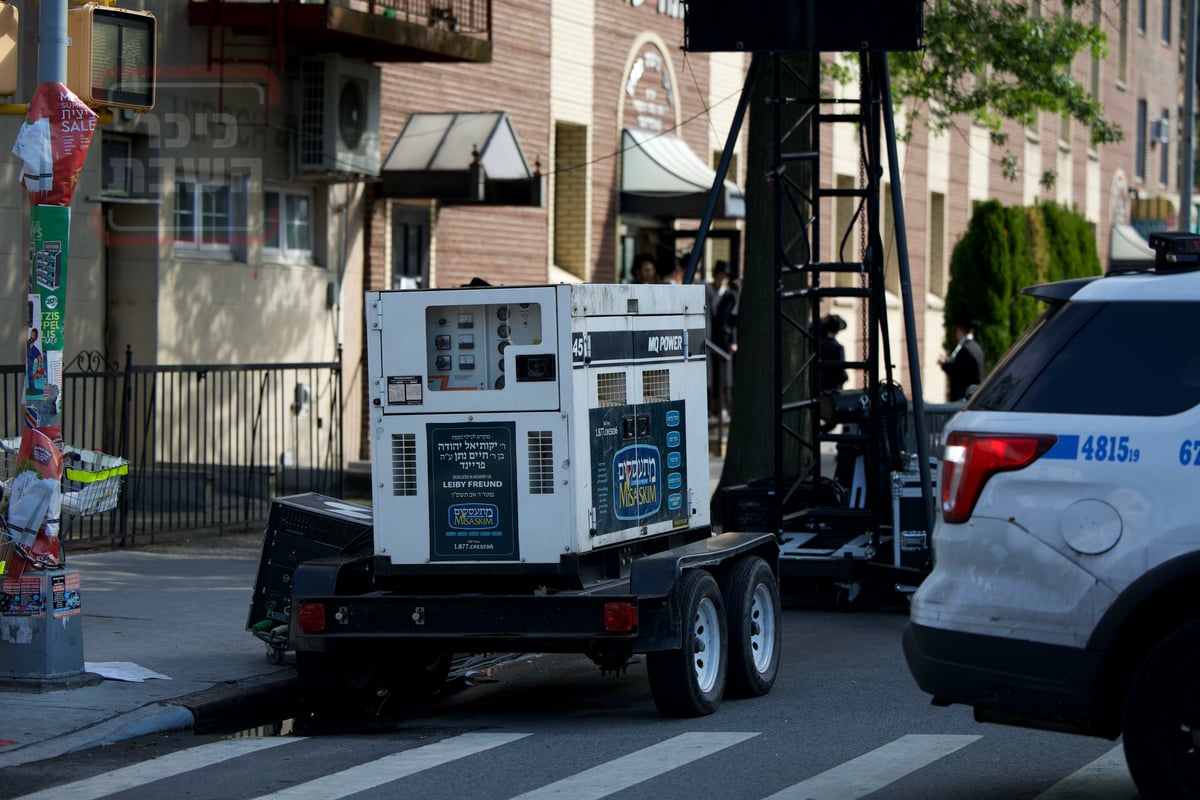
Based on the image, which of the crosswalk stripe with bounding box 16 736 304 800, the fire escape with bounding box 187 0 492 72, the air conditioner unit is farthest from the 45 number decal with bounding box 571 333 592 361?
the air conditioner unit

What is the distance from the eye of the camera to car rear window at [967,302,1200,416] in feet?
19.7

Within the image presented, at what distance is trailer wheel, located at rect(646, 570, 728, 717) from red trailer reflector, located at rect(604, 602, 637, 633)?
26 cm

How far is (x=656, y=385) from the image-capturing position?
935 centimetres

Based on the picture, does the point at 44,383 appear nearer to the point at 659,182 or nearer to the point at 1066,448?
the point at 1066,448

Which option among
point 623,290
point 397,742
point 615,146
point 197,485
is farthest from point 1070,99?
point 397,742

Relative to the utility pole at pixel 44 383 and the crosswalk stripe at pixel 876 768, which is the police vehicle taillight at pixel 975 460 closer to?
the crosswalk stripe at pixel 876 768

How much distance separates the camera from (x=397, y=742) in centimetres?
824

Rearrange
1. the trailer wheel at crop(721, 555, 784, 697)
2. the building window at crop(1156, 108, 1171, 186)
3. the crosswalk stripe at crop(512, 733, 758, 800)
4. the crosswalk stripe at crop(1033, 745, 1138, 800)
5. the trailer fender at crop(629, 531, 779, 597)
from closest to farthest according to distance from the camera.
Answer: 1. the crosswalk stripe at crop(1033, 745, 1138, 800)
2. the crosswalk stripe at crop(512, 733, 758, 800)
3. the trailer fender at crop(629, 531, 779, 597)
4. the trailer wheel at crop(721, 555, 784, 697)
5. the building window at crop(1156, 108, 1171, 186)

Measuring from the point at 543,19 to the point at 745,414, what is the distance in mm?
9172

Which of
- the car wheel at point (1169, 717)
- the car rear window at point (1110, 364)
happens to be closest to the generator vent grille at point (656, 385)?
the car rear window at point (1110, 364)

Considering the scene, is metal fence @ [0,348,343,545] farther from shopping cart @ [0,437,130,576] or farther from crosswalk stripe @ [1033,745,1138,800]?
crosswalk stripe @ [1033,745,1138,800]

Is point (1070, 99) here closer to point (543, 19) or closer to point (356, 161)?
point (543, 19)

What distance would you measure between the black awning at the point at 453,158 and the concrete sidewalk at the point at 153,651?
19.9ft

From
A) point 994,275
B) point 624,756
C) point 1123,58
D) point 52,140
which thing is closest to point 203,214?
point 52,140
